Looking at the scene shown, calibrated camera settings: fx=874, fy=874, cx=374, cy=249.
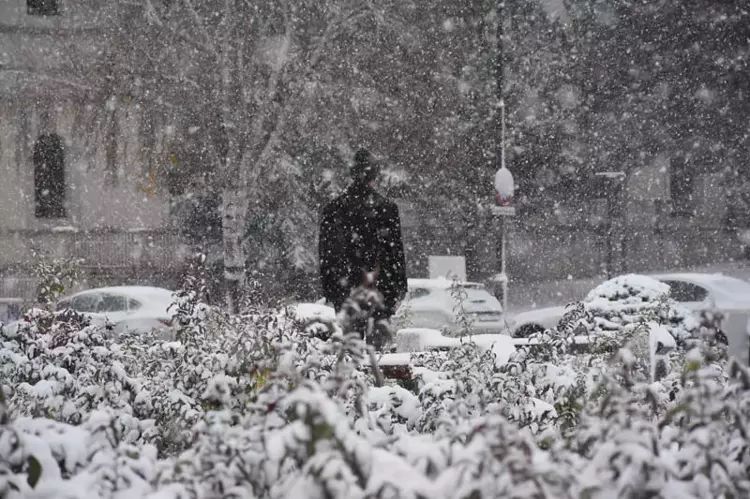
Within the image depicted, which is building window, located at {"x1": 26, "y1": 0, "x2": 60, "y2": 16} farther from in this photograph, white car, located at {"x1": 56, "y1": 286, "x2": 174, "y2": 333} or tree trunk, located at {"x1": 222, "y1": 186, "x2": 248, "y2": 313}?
white car, located at {"x1": 56, "y1": 286, "x2": 174, "y2": 333}

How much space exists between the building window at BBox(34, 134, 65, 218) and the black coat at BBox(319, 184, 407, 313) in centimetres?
2051

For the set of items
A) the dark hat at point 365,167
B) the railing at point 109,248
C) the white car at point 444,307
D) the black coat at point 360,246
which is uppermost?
the dark hat at point 365,167

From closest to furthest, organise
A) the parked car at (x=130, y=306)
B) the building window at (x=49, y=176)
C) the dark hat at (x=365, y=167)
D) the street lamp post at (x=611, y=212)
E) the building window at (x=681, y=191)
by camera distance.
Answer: the dark hat at (x=365, y=167) → the parked car at (x=130, y=306) → the building window at (x=49, y=176) → the street lamp post at (x=611, y=212) → the building window at (x=681, y=191)

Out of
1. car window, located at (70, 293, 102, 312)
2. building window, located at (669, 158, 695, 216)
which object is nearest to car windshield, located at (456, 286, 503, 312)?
car window, located at (70, 293, 102, 312)

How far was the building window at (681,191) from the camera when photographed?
99.3ft

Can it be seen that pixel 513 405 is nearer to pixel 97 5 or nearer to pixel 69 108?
pixel 97 5

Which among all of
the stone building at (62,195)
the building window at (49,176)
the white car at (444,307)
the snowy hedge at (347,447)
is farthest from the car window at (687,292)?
the building window at (49,176)

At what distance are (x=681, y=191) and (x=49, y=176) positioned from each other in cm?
2102

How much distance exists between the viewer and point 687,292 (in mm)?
15312

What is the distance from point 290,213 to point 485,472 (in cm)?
2015

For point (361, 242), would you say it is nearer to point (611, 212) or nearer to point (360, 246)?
point (360, 246)

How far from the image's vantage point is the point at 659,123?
27516 millimetres

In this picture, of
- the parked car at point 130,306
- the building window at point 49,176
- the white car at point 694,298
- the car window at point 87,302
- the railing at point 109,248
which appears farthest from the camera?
the building window at point 49,176

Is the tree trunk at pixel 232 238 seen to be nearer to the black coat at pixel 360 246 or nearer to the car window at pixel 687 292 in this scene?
the car window at pixel 687 292
